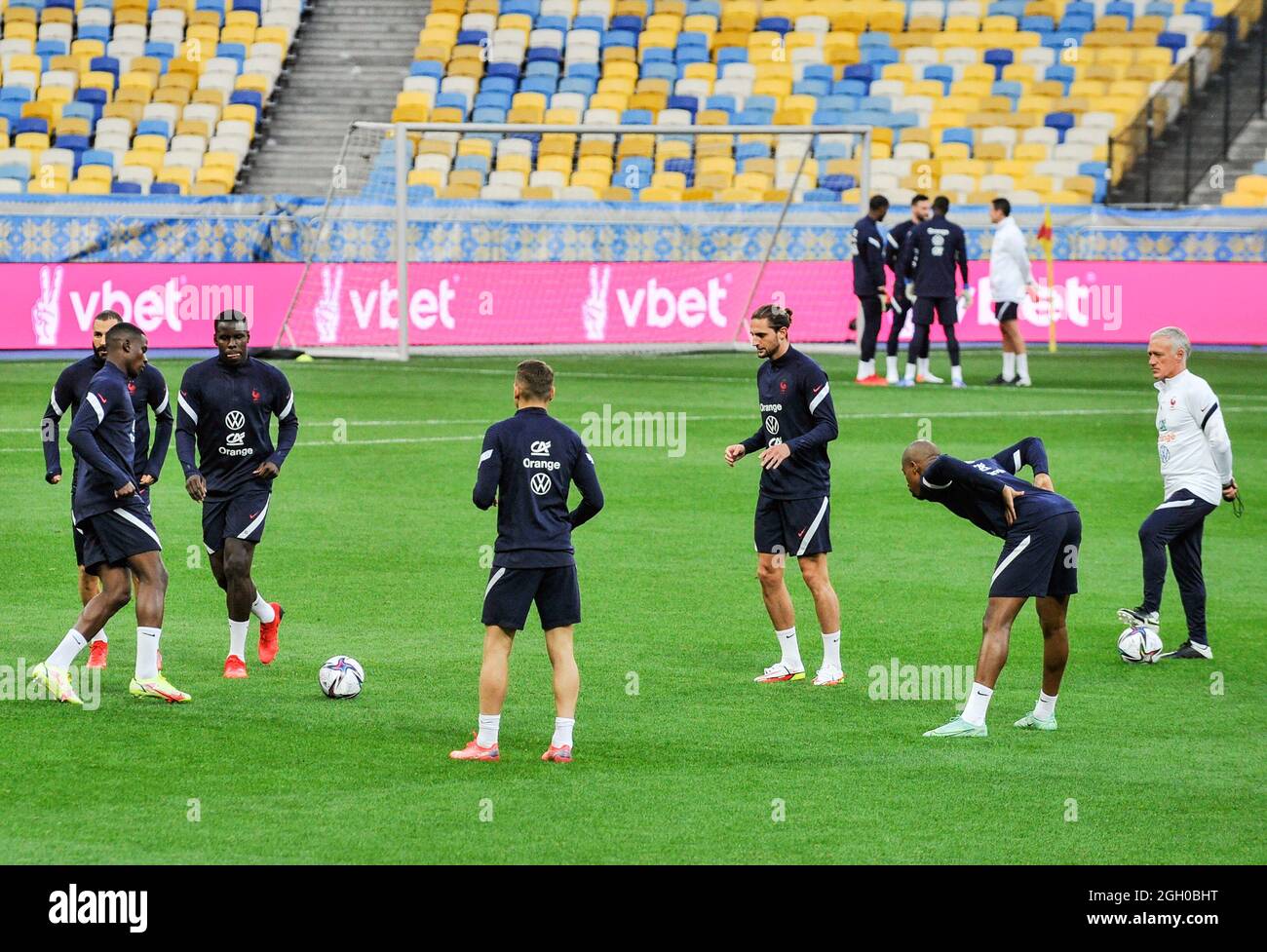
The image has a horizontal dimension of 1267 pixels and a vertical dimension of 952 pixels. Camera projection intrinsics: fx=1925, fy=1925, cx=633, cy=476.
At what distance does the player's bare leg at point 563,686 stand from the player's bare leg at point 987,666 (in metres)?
1.93

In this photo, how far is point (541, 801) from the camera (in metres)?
8.53

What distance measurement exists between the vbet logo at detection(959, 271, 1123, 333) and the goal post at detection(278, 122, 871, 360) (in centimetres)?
285

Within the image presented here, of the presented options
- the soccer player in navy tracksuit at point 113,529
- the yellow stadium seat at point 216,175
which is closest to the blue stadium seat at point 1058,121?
the yellow stadium seat at point 216,175

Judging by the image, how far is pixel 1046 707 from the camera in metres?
10.0

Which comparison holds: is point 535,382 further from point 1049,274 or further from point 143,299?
point 1049,274

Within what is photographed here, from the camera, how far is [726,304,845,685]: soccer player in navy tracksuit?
1121 cm

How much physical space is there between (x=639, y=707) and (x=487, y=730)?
56.6 inches

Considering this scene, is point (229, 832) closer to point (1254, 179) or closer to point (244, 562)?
point (244, 562)

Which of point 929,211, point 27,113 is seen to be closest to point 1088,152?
point 929,211

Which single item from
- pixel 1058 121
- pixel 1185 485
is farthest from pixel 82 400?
pixel 1058 121

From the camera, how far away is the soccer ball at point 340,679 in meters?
10.5

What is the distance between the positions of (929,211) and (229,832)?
21762 millimetres

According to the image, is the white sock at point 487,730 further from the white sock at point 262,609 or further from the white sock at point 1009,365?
the white sock at point 1009,365
